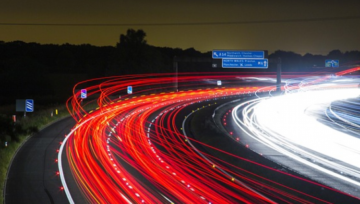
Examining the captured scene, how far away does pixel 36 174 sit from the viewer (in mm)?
21328

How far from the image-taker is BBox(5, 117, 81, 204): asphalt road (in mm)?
17281

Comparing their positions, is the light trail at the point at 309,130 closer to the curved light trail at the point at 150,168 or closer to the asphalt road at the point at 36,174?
the curved light trail at the point at 150,168

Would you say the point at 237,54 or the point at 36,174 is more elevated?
the point at 237,54

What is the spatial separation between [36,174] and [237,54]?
146 feet

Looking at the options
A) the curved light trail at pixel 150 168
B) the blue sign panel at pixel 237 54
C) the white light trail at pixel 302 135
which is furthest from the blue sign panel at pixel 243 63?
the curved light trail at pixel 150 168

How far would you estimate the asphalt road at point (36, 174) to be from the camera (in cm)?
1728

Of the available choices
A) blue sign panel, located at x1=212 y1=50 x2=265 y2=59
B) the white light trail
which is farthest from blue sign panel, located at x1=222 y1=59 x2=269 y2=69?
the white light trail

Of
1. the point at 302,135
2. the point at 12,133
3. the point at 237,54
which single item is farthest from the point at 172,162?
the point at 237,54

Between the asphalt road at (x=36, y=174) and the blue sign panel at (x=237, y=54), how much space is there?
107ft

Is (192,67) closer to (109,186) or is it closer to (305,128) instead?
(305,128)

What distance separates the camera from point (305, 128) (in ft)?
121

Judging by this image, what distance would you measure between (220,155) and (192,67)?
111581 mm

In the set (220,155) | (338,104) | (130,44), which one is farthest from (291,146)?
(130,44)

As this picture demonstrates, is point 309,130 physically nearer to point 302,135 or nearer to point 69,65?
point 302,135
